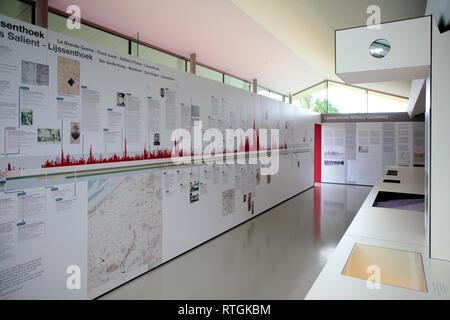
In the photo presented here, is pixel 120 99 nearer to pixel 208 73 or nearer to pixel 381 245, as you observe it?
pixel 381 245

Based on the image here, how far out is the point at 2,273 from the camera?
207 centimetres

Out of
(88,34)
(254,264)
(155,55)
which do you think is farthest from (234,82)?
(254,264)

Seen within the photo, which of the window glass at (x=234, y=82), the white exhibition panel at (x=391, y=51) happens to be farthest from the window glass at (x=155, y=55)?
the white exhibition panel at (x=391, y=51)

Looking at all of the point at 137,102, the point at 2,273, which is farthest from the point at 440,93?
the point at 2,273

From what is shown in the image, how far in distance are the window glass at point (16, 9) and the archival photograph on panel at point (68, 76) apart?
1826mm

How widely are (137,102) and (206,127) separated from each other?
1.35m

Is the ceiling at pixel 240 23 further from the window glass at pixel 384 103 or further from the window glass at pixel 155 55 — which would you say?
the window glass at pixel 384 103

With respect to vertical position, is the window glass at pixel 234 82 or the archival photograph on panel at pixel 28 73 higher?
the window glass at pixel 234 82

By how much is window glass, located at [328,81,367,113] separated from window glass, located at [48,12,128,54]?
8.47 m

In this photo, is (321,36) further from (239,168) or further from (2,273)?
(2,273)

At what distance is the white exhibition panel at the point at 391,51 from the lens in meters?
1.48

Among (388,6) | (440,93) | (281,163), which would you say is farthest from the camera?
(281,163)

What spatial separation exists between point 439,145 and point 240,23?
15.8 ft

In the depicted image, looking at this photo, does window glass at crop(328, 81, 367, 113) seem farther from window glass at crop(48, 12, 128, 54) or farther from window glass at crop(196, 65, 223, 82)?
window glass at crop(48, 12, 128, 54)
